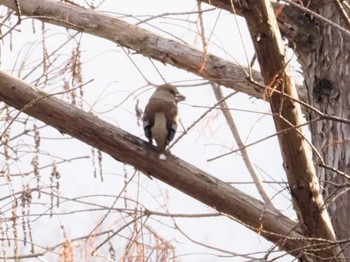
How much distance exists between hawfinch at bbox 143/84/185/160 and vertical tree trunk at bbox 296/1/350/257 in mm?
355

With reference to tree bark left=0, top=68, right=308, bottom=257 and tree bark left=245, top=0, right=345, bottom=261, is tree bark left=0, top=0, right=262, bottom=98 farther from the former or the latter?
tree bark left=245, top=0, right=345, bottom=261

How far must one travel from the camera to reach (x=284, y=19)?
1.89 meters

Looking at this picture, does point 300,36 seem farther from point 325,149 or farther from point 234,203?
point 234,203

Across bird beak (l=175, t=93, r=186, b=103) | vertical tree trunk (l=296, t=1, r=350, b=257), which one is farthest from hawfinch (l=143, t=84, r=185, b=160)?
vertical tree trunk (l=296, t=1, r=350, b=257)

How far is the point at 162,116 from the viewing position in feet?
6.72

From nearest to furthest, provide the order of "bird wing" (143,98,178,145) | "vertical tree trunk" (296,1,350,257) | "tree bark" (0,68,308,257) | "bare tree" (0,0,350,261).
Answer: "bare tree" (0,0,350,261)
"tree bark" (0,68,308,257)
"vertical tree trunk" (296,1,350,257)
"bird wing" (143,98,178,145)

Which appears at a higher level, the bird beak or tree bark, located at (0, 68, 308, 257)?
the bird beak

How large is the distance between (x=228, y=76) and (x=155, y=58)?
0.22m

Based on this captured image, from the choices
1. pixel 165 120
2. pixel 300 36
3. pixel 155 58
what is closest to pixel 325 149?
pixel 300 36

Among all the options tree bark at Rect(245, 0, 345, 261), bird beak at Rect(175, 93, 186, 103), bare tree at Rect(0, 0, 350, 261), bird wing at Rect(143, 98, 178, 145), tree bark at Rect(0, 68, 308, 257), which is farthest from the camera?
bird beak at Rect(175, 93, 186, 103)

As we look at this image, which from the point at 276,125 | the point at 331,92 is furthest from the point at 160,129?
the point at 276,125

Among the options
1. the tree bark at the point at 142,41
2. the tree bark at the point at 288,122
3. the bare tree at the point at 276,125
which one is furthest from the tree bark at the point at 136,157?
the tree bark at the point at 142,41

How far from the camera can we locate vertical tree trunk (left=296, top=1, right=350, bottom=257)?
6.13 feet

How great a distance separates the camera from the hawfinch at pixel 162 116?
1937 mm
